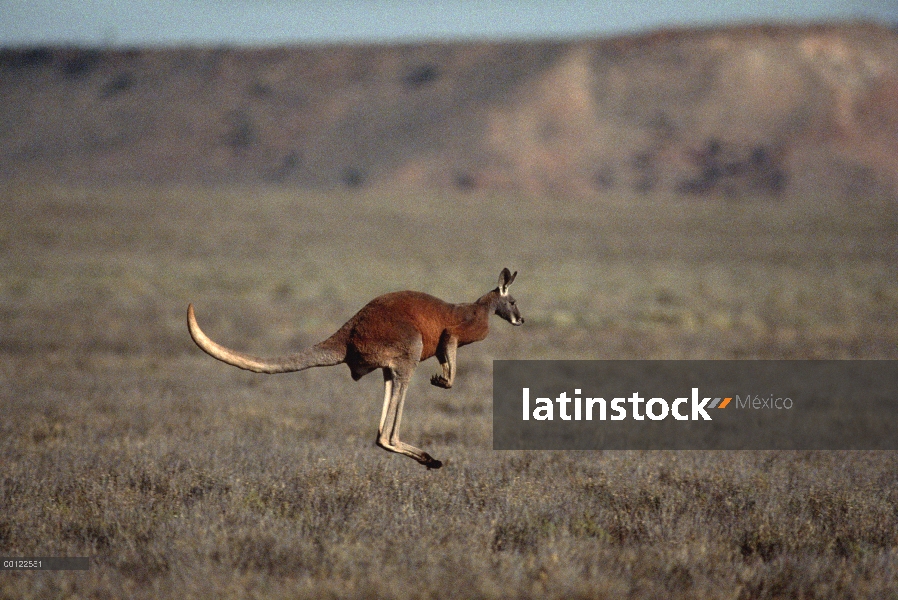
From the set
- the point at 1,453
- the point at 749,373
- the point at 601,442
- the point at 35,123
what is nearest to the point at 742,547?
the point at 601,442

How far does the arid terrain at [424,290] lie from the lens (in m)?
6.06

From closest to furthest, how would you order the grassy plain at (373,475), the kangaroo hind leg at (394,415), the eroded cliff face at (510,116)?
1. the grassy plain at (373,475)
2. the kangaroo hind leg at (394,415)
3. the eroded cliff face at (510,116)

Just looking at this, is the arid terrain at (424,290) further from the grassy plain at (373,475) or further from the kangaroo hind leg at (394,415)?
the kangaroo hind leg at (394,415)

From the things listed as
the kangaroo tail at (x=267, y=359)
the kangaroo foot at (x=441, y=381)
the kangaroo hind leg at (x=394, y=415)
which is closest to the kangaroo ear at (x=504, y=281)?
the kangaroo foot at (x=441, y=381)

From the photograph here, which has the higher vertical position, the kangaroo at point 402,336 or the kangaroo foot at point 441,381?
the kangaroo at point 402,336

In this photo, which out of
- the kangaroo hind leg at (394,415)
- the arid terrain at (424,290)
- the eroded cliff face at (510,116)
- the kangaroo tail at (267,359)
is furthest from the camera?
the eroded cliff face at (510,116)

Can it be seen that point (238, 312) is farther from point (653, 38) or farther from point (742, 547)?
point (653, 38)

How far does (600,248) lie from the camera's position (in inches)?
1965

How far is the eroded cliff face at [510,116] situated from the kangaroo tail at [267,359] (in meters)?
76.9

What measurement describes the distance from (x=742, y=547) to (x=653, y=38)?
116754mm

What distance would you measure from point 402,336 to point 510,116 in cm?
9454

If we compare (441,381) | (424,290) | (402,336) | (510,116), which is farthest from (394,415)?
(510,116)

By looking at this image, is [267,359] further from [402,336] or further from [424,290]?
[424,290]

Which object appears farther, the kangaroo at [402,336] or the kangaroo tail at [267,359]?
the kangaroo at [402,336]
